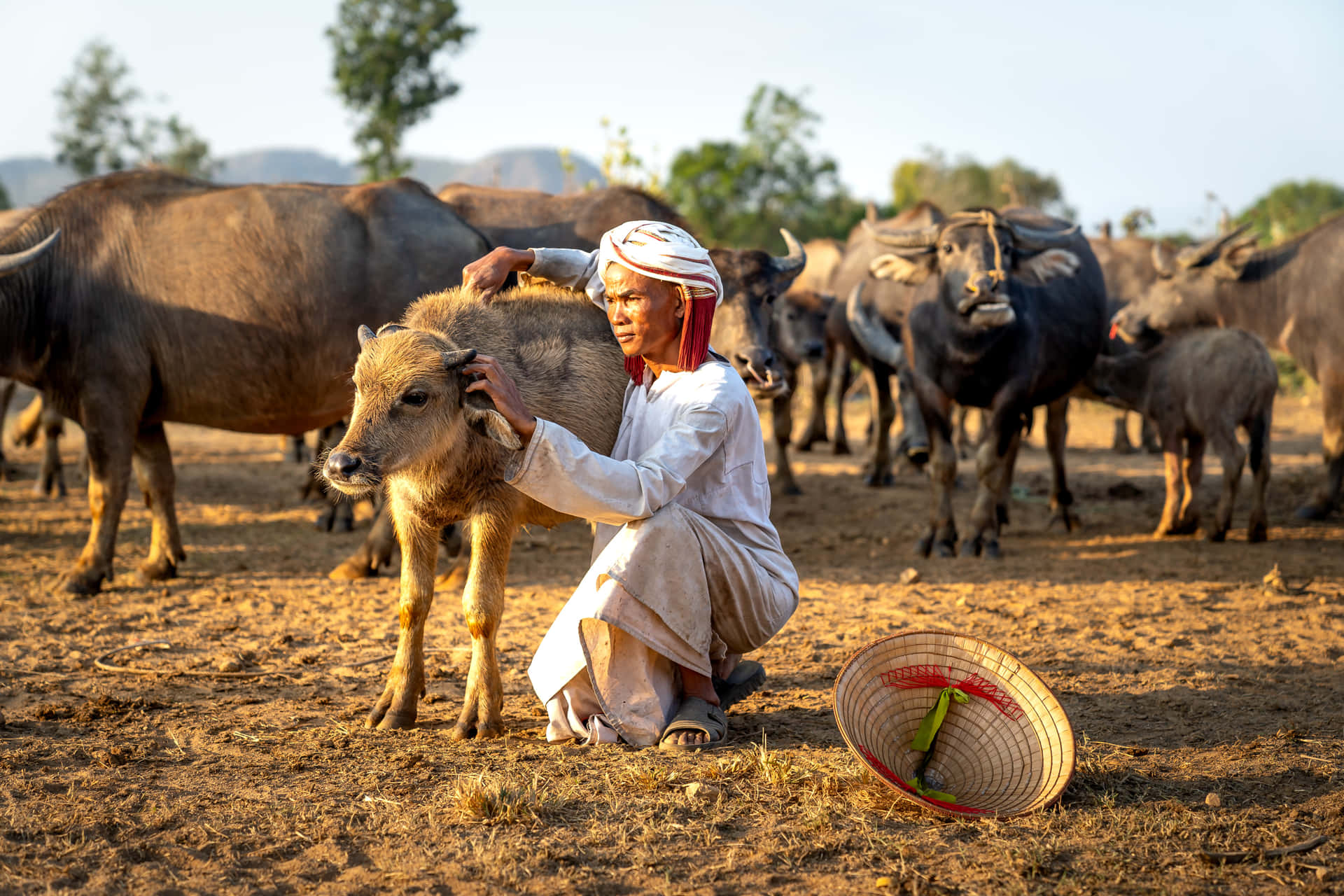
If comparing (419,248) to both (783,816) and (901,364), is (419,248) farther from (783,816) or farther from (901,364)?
(783,816)

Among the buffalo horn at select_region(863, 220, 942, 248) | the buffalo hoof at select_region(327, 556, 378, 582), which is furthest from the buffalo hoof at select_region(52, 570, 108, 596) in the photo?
the buffalo horn at select_region(863, 220, 942, 248)

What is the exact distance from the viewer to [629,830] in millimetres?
3002

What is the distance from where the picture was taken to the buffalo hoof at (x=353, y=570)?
6.61 m

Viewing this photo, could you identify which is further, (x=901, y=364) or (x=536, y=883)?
(x=901, y=364)

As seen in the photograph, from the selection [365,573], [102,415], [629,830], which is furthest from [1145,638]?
[102,415]

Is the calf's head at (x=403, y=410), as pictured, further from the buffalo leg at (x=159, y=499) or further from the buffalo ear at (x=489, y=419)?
the buffalo leg at (x=159, y=499)

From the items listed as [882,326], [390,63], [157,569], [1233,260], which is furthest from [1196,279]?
[390,63]

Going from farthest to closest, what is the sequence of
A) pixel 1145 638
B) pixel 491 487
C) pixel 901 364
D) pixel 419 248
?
pixel 901 364 < pixel 419 248 < pixel 1145 638 < pixel 491 487

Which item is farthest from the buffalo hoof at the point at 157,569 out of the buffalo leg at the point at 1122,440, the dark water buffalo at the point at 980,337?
the buffalo leg at the point at 1122,440

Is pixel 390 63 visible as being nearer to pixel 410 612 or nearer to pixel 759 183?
pixel 759 183

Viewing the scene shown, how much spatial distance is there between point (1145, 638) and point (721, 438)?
2.85 m

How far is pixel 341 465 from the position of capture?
124 inches

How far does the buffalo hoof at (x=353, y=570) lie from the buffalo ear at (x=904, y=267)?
3974mm

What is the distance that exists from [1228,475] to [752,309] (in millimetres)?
3535
